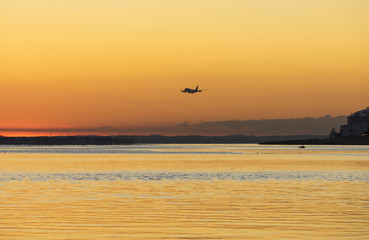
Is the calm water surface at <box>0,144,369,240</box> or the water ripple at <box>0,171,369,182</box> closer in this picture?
the calm water surface at <box>0,144,369,240</box>

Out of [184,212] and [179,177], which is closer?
[184,212]

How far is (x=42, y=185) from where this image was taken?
174ft

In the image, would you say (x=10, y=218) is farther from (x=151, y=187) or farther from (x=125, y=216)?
(x=151, y=187)

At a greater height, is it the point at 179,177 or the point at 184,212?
the point at 179,177

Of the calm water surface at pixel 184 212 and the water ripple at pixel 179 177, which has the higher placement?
the water ripple at pixel 179 177

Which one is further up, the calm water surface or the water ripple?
the water ripple

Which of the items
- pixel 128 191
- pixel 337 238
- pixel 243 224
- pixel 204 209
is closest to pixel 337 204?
pixel 204 209

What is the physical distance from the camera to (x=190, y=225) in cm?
2920

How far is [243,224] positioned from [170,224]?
308 cm

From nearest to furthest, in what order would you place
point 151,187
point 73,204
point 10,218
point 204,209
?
1. point 10,218
2. point 204,209
3. point 73,204
4. point 151,187

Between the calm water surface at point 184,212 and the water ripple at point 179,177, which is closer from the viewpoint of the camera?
the calm water surface at point 184,212

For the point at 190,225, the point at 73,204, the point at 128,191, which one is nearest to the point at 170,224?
the point at 190,225

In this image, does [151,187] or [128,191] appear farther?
[151,187]

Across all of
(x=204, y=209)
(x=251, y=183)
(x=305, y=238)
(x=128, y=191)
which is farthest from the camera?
(x=251, y=183)
